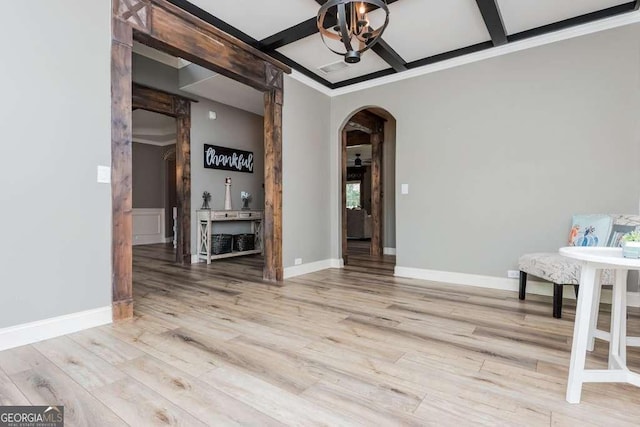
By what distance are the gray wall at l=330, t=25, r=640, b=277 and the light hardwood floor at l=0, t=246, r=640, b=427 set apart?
0.94 meters

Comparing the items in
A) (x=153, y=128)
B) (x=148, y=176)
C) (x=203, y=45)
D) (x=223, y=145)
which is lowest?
(x=148, y=176)

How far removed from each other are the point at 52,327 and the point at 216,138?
3975mm

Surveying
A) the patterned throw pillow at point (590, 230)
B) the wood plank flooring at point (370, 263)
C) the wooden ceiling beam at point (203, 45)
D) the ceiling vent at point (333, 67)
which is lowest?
the wood plank flooring at point (370, 263)

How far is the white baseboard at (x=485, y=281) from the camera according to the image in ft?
9.70

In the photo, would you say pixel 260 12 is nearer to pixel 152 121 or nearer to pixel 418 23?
pixel 418 23

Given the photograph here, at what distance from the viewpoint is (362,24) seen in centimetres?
225

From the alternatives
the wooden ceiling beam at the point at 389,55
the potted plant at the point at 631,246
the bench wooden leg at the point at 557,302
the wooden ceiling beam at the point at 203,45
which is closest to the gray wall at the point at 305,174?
the wooden ceiling beam at the point at 203,45

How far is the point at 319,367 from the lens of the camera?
170 cm

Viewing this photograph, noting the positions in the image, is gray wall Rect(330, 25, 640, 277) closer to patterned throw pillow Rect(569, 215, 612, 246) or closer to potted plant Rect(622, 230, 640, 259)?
patterned throw pillow Rect(569, 215, 612, 246)

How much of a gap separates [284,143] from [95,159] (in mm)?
2107

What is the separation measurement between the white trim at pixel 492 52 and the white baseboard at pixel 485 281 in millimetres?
2388

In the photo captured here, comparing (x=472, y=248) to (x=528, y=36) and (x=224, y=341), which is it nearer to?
(x=528, y=36)

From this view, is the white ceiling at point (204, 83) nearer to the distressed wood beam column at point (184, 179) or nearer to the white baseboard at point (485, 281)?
the distressed wood beam column at point (184, 179)

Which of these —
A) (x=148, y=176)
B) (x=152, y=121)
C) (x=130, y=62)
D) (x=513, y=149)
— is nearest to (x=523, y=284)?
(x=513, y=149)
